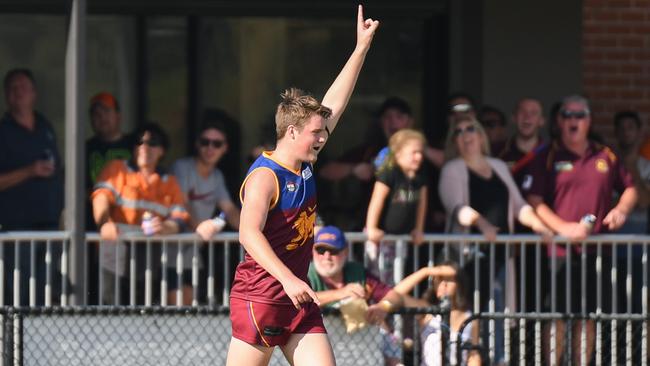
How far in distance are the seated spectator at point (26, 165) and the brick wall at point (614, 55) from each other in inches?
186

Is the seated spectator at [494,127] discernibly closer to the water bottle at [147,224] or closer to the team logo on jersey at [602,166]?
the team logo on jersey at [602,166]

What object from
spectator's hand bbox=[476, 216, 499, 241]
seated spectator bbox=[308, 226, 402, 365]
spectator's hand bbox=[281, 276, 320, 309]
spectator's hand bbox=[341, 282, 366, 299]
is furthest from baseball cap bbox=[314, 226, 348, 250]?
spectator's hand bbox=[281, 276, 320, 309]

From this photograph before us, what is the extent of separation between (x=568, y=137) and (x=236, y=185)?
10.5ft

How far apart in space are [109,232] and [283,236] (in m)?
3.09

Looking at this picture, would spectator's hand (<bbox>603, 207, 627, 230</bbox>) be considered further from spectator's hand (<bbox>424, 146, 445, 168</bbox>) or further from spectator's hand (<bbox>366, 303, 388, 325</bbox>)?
spectator's hand (<bbox>366, 303, 388, 325</bbox>)

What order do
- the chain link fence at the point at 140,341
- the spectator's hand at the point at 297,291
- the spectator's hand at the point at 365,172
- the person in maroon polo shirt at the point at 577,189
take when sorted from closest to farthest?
the spectator's hand at the point at 297,291 → the chain link fence at the point at 140,341 → the person in maroon polo shirt at the point at 577,189 → the spectator's hand at the point at 365,172

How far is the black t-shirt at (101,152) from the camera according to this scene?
10508 millimetres

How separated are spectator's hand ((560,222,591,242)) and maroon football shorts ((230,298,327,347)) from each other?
3406mm

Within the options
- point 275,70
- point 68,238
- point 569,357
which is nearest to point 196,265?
point 68,238

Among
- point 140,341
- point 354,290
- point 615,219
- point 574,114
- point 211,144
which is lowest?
point 140,341

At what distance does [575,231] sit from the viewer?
32.8 feet

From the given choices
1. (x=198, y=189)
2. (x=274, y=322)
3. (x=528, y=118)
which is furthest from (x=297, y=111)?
(x=528, y=118)

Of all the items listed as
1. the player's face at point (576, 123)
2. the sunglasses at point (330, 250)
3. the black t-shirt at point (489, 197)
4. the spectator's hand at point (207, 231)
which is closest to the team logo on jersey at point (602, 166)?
the player's face at point (576, 123)

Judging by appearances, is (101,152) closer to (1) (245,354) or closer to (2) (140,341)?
(2) (140,341)
